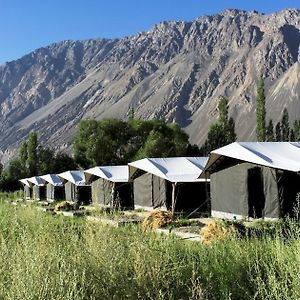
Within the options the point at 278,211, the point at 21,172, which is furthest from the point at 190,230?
the point at 21,172

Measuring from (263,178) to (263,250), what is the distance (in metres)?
10.8

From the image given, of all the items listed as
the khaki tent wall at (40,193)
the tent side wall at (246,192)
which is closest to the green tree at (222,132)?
the khaki tent wall at (40,193)

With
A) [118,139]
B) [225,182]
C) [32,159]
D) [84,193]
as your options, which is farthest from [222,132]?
[225,182]

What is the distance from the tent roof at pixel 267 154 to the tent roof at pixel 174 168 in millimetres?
2480

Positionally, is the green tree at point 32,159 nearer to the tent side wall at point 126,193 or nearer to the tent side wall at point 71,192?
the tent side wall at point 71,192

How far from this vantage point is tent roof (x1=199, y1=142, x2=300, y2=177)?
1494 cm

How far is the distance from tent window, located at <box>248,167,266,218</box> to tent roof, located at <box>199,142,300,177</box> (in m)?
0.67

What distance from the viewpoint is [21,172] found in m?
60.3

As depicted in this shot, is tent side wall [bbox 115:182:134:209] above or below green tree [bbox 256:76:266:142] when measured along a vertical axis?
below

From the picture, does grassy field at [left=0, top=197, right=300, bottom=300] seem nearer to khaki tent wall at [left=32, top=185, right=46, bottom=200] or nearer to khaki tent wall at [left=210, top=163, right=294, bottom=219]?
khaki tent wall at [left=210, top=163, right=294, bottom=219]

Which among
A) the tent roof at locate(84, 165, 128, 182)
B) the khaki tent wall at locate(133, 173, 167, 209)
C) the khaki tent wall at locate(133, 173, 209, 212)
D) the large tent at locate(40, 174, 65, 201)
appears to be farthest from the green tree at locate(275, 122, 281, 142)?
the khaki tent wall at locate(133, 173, 209, 212)

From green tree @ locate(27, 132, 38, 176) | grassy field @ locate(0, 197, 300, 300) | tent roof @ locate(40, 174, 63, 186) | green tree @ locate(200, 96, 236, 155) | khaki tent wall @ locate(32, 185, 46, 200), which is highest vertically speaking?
green tree @ locate(200, 96, 236, 155)

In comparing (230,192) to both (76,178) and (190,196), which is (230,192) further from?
(76,178)

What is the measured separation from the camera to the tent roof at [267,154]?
49.0 feet
